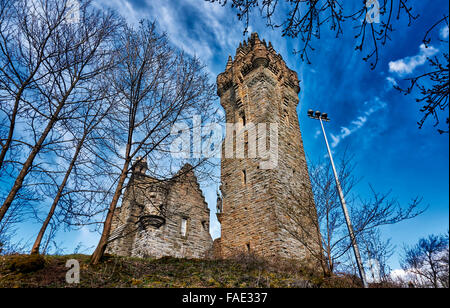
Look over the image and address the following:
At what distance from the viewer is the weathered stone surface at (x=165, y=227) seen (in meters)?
14.0

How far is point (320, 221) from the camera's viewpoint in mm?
9094

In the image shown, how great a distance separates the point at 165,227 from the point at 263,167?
703 centimetres

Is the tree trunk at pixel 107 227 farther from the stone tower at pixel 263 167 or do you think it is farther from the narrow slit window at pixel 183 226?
the narrow slit window at pixel 183 226

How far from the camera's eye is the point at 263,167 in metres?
13.1

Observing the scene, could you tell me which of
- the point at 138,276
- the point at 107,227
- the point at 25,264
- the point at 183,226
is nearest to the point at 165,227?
the point at 183,226

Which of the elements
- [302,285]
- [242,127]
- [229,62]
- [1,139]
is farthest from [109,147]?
[229,62]

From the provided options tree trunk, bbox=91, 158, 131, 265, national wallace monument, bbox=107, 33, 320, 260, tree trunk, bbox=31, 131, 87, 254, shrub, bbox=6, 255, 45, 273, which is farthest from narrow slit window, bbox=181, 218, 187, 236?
shrub, bbox=6, 255, 45, 273

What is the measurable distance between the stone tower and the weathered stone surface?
7.35 ft

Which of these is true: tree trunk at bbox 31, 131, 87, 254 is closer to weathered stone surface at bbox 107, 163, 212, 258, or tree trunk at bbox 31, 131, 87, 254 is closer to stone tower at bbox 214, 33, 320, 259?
weathered stone surface at bbox 107, 163, 212, 258

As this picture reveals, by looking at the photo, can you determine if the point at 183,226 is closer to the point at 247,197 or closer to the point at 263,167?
the point at 247,197

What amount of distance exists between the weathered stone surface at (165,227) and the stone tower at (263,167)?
224cm

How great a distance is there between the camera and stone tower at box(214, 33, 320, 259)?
37.3 ft

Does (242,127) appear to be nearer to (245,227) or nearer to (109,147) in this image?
(245,227)

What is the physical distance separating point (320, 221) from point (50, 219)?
9.68m
